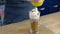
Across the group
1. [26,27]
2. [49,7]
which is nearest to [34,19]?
[26,27]

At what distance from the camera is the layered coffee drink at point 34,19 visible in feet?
4.27

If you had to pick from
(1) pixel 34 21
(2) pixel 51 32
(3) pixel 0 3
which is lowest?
(2) pixel 51 32

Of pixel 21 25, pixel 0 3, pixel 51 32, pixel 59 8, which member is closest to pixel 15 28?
pixel 21 25

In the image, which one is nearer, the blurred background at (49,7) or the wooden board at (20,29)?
the wooden board at (20,29)

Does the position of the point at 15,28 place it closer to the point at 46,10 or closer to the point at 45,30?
the point at 45,30

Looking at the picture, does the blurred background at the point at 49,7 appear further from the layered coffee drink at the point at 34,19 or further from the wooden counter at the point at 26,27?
the layered coffee drink at the point at 34,19

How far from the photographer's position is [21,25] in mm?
1476

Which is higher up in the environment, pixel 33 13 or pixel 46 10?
pixel 33 13

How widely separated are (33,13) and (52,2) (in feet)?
3.78

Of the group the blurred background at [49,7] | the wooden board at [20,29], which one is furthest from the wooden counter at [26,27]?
the blurred background at [49,7]

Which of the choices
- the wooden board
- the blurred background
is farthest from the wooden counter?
the blurred background

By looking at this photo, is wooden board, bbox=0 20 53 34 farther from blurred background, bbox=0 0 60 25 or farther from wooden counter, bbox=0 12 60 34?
blurred background, bbox=0 0 60 25

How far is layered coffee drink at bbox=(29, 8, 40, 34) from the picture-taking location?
1301 mm

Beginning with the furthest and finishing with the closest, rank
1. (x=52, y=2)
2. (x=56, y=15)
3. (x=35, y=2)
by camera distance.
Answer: (x=52, y=2) < (x=56, y=15) < (x=35, y=2)
